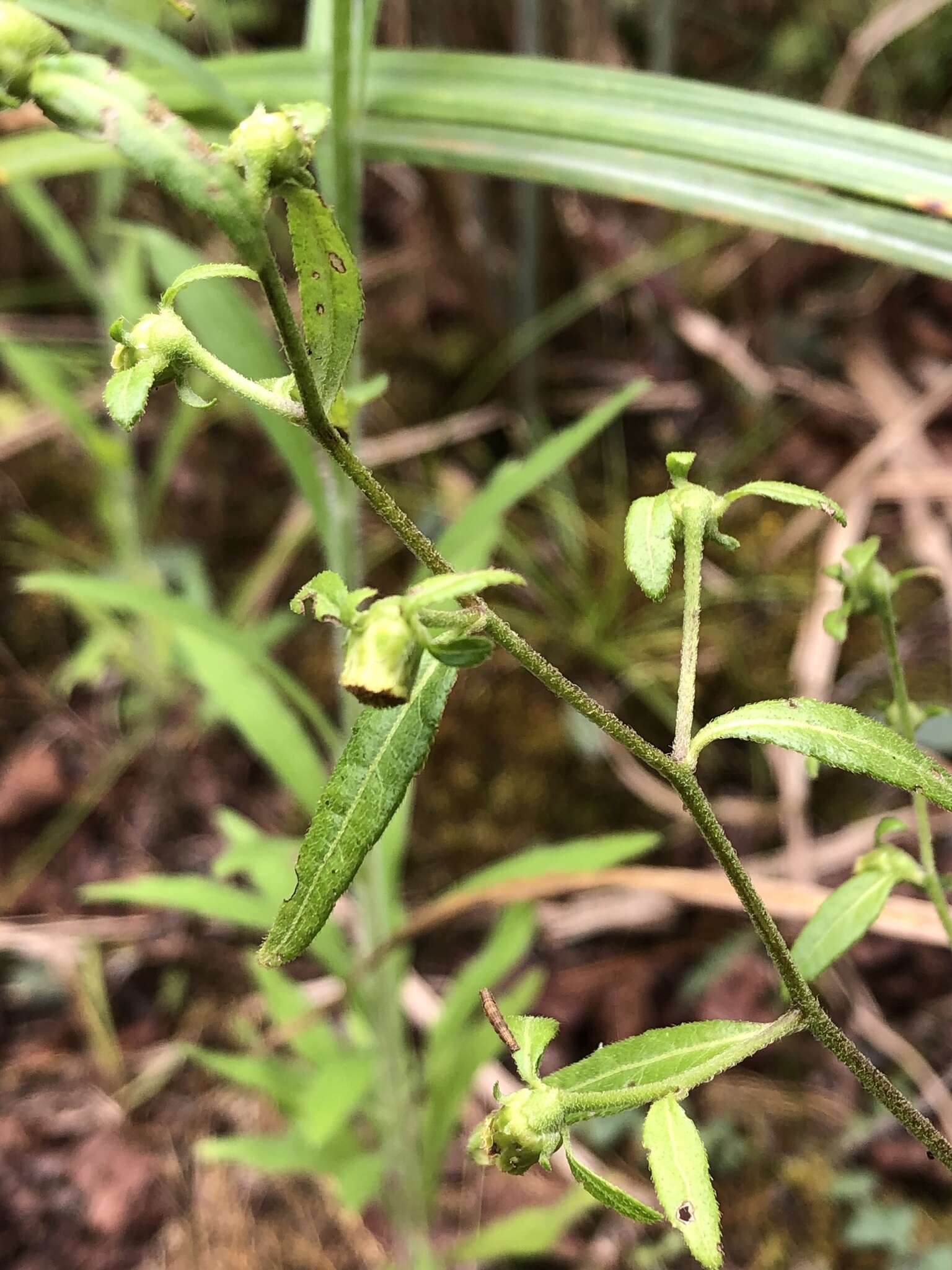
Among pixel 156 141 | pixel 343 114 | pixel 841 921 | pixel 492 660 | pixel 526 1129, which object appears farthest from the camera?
pixel 492 660

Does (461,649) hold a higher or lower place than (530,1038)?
higher

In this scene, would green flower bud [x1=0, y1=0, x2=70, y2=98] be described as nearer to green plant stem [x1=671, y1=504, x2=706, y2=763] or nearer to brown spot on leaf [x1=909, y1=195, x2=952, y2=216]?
green plant stem [x1=671, y1=504, x2=706, y2=763]

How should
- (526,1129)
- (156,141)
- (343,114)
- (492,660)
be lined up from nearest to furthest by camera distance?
1. (156,141)
2. (526,1129)
3. (343,114)
4. (492,660)

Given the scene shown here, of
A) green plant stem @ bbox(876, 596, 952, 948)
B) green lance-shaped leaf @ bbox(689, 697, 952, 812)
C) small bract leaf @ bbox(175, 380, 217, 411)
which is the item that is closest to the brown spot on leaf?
green plant stem @ bbox(876, 596, 952, 948)

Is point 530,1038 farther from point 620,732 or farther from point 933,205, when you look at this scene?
point 933,205

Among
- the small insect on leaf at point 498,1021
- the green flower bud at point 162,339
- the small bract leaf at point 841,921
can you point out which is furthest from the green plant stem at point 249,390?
the small bract leaf at point 841,921

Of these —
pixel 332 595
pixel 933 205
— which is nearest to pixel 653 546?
pixel 332 595

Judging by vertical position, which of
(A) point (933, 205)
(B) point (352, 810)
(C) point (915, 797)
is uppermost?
(A) point (933, 205)
